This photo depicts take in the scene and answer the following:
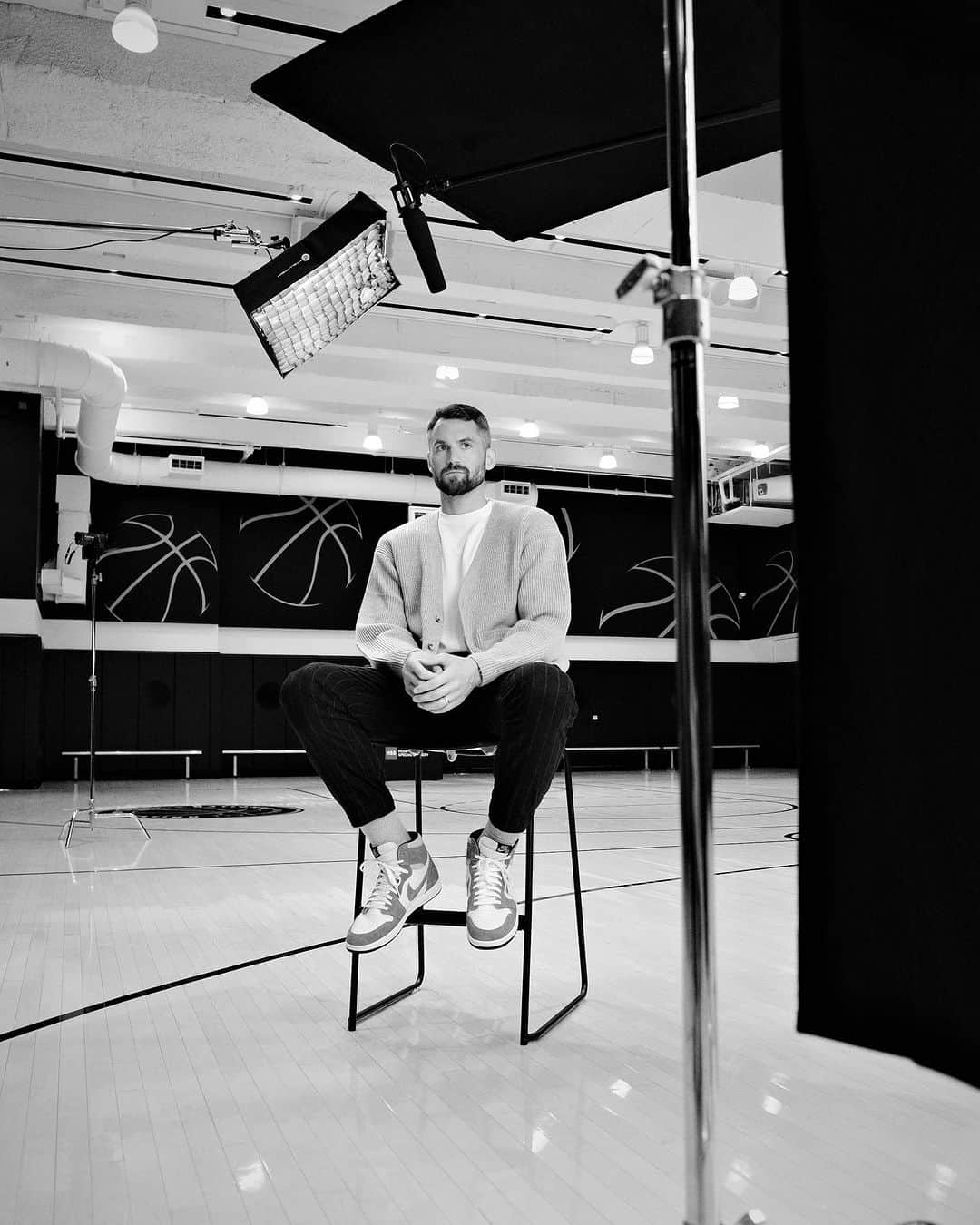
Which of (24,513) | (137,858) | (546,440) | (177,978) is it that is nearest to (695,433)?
(177,978)

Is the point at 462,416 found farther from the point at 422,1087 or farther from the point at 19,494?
the point at 19,494

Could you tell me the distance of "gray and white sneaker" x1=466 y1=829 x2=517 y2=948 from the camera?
5.58 ft

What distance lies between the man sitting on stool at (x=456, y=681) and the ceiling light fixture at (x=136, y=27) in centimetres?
217

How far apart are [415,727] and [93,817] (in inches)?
165

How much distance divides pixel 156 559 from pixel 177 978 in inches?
333

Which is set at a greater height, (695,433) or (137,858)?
(695,433)

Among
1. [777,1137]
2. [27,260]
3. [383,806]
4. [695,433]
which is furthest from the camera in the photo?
[27,260]

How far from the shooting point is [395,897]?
176cm

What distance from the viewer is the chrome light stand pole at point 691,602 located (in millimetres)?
740

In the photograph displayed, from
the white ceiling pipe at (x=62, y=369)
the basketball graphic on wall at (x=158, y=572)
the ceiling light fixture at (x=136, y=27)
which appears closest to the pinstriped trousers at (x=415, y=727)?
the ceiling light fixture at (x=136, y=27)

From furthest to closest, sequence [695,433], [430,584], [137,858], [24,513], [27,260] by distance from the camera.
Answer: [24,513], [27,260], [137,858], [430,584], [695,433]

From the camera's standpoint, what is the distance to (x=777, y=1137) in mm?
1224

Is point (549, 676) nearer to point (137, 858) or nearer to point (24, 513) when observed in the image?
point (137, 858)

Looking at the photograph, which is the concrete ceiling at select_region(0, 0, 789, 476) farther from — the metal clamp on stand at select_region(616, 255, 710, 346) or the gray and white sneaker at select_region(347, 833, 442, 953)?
the metal clamp on stand at select_region(616, 255, 710, 346)
